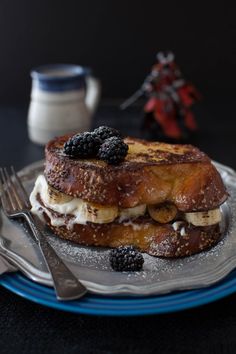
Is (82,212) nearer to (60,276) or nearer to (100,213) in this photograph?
→ (100,213)

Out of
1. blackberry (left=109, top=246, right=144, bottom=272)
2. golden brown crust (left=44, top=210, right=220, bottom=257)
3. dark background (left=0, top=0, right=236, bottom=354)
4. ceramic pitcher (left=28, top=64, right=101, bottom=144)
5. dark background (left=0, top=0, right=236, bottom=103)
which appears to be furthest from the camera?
dark background (left=0, top=0, right=236, bottom=103)

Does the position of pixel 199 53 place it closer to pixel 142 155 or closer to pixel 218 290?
pixel 142 155

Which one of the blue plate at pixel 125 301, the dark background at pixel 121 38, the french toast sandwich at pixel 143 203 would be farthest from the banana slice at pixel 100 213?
the dark background at pixel 121 38

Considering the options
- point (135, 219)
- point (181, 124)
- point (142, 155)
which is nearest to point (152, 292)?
point (135, 219)

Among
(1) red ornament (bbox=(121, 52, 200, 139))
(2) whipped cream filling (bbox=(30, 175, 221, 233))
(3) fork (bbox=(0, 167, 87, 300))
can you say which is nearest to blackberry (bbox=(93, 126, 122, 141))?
(2) whipped cream filling (bbox=(30, 175, 221, 233))

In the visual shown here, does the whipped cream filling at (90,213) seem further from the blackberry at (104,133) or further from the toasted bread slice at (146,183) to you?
the blackberry at (104,133)

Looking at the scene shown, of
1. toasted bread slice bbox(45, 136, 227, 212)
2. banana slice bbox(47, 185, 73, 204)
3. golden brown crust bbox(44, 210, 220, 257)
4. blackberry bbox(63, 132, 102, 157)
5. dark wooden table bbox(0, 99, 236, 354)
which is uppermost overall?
blackberry bbox(63, 132, 102, 157)

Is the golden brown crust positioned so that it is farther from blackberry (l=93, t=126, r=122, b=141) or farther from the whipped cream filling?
blackberry (l=93, t=126, r=122, b=141)

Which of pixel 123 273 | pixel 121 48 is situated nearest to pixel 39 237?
pixel 123 273
